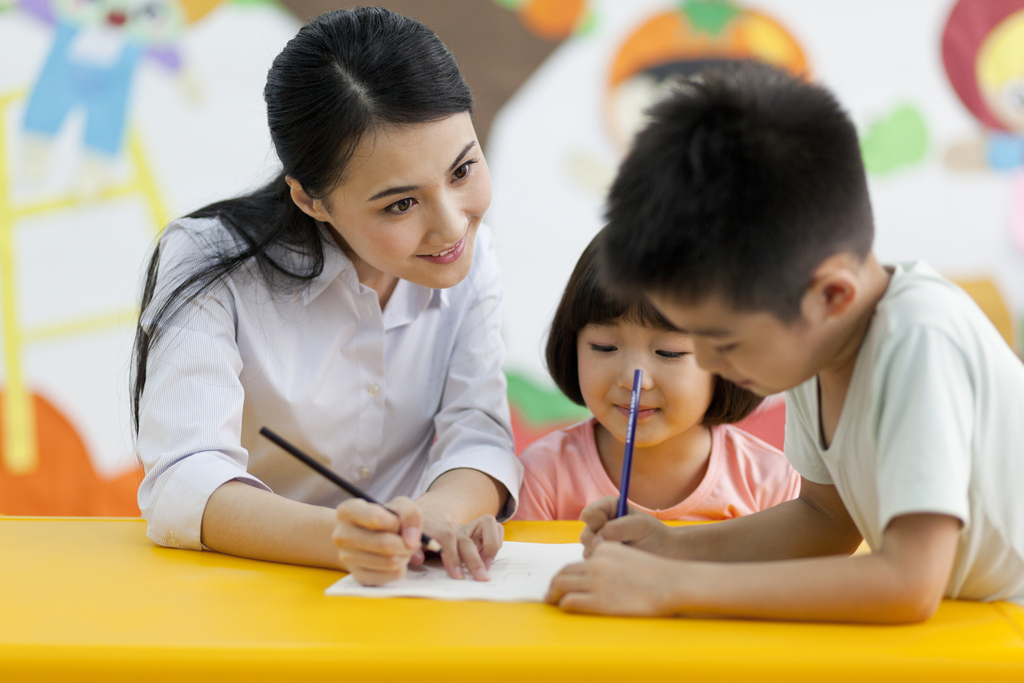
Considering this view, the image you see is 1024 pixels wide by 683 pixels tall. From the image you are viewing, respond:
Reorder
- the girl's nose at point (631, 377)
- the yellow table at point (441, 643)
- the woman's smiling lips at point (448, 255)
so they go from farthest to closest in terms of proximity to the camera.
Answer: the girl's nose at point (631, 377) < the woman's smiling lips at point (448, 255) < the yellow table at point (441, 643)

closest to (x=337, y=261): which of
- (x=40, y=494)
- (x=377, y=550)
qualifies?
(x=377, y=550)

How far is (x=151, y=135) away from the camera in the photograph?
82.9 inches

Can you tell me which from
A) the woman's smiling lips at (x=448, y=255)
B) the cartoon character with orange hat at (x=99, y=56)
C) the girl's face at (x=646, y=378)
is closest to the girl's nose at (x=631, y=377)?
the girl's face at (x=646, y=378)

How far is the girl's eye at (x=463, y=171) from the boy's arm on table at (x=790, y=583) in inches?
17.2

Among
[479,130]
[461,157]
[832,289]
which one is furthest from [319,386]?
[479,130]

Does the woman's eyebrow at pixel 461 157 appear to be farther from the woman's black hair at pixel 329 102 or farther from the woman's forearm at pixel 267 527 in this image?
the woman's forearm at pixel 267 527

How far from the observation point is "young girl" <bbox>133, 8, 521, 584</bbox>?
0.81 metres

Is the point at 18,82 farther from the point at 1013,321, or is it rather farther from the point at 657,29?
the point at 1013,321

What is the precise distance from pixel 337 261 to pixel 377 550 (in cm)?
43

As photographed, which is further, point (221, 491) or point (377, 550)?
point (221, 491)

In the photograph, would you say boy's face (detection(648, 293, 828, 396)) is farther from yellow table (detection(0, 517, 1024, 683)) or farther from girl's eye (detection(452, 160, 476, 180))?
girl's eye (detection(452, 160, 476, 180))

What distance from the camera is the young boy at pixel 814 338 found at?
562 mm

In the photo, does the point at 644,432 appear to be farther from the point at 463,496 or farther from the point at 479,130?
the point at 479,130

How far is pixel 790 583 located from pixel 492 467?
0.43 metres
